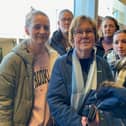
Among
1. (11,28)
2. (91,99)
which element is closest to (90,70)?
(91,99)

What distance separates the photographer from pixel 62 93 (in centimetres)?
173

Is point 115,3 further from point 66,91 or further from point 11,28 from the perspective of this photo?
point 66,91

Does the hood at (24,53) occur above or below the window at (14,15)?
below

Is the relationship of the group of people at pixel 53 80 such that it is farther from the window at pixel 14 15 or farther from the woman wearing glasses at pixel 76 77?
the window at pixel 14 15

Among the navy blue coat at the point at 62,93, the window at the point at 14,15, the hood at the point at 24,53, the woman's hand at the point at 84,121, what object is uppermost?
the window at the point at 14,15

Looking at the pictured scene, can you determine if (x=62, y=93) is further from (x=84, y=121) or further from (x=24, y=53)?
(x=24, y=53)

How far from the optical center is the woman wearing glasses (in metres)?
1.70

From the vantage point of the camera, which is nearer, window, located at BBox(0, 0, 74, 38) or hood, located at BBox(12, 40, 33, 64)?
hood, located at BBox(12, 40, 33, 64)

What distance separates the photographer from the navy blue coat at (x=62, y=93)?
1.69m

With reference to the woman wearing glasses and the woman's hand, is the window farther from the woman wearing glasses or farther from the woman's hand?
the woman's hand

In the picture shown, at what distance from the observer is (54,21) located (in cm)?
299

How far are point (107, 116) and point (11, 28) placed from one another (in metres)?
1.26

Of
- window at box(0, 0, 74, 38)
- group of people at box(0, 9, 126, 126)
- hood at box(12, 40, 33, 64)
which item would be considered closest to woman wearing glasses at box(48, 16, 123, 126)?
group of people at box(0, 9, 126, 126)

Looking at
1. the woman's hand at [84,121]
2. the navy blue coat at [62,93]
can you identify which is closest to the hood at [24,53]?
the navy blue coat at [62,93]
